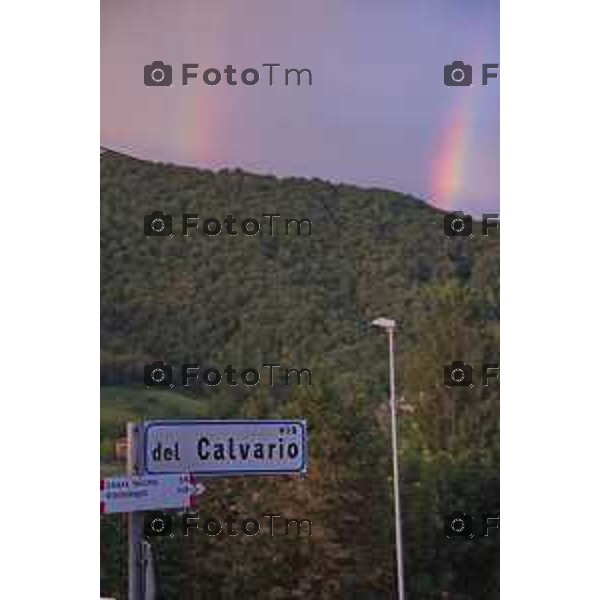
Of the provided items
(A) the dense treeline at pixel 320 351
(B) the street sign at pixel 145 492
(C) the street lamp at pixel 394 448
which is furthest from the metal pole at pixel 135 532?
(C) the street lamp at pixel 394 448

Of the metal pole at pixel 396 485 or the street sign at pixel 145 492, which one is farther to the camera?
the metal pole at pixel 396 485

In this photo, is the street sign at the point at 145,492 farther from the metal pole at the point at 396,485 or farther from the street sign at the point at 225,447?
the metal pole at the point at 396,485
